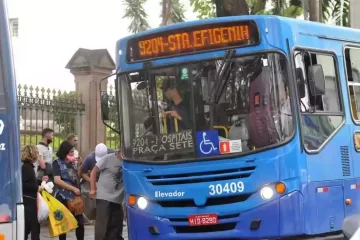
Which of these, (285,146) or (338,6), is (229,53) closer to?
(285,146)

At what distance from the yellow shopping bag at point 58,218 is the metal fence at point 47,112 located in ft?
11.6

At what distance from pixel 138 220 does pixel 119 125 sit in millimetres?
1274

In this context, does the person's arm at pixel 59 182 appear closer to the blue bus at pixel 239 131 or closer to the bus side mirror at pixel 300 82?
the blue bus at pixel 239 131

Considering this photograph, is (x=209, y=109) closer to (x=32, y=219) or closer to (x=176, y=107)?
(x=176, y=107)

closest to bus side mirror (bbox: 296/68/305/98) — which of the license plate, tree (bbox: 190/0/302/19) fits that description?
the license plate

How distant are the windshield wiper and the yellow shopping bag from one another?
135 inches

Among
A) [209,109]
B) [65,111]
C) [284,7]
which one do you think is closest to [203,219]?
[209,109]

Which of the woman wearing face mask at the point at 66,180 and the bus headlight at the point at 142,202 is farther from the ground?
the woman wearing face mask at the point at 66,180

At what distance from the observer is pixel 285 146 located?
8617mm

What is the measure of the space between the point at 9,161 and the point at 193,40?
341 centimetres

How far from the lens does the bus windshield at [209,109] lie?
8695 millimetres

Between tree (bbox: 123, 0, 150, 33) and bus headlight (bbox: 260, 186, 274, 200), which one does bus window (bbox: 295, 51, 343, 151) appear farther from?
tree (bbox: 123, 0, 150, 33)

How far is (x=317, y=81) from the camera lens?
884 centimetres

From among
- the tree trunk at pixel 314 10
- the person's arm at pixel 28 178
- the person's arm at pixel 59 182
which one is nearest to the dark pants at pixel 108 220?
the person's arm at pixel 59 182
